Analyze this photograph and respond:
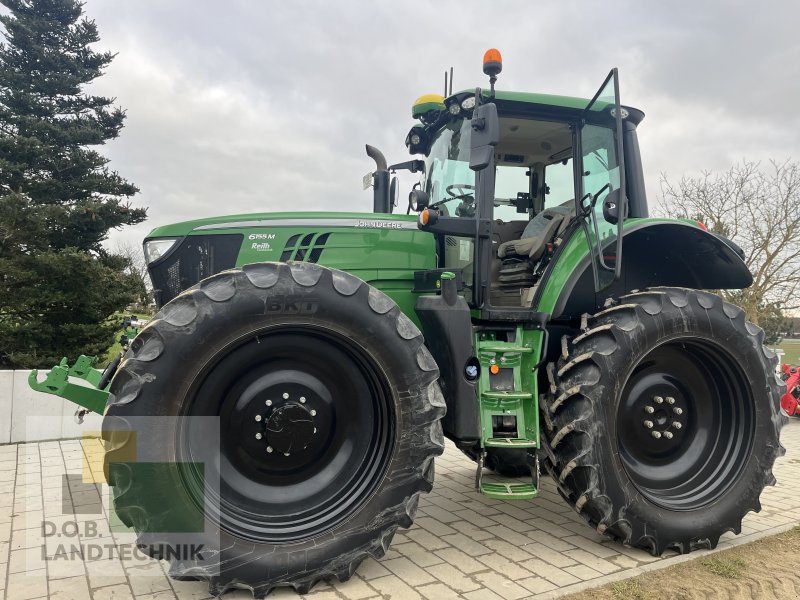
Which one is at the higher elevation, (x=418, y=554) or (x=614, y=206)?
(x=614, y=206)

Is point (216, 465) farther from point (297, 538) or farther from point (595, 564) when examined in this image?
point (595, 564)

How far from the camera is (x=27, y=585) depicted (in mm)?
2984

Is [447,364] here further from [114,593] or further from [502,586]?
[114,593]

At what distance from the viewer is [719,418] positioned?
402 cm

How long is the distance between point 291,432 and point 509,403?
4.62 ft

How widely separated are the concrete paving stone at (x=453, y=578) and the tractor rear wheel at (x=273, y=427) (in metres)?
0.37

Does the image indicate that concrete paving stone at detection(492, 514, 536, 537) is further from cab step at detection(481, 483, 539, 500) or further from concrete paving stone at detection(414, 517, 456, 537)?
cab step at detection(481, 483, 539, 500)

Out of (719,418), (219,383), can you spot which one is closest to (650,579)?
(719,418)

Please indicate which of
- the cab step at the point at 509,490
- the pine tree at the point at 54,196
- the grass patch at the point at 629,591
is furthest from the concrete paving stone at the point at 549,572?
the pine tree at the point at 54,196

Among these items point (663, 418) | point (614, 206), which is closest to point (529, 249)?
point (614, 206)

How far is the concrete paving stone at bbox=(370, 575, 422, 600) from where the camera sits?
115 inches

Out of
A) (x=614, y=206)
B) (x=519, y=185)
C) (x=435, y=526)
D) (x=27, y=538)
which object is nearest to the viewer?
(x=27, y=538)

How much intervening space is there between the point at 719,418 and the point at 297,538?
3070 mm

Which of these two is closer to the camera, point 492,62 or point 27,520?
point 492,62
